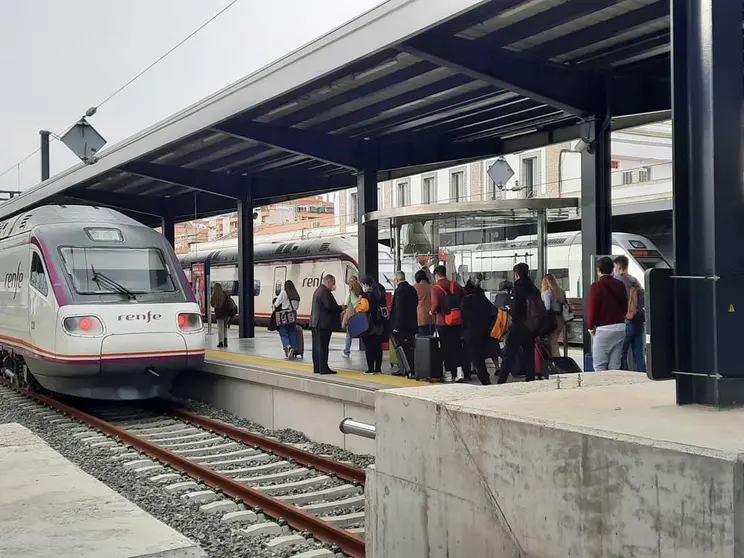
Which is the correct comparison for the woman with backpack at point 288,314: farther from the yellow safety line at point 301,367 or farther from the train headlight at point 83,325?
the train headlight at point 83,325

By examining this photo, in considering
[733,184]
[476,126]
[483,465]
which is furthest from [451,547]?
[476,126]

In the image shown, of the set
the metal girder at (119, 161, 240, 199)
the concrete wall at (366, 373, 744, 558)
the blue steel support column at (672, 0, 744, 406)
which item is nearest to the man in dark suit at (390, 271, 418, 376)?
the concrete wall at (366, 373, 744, 558)

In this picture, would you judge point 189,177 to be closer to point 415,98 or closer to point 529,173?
point 415,98

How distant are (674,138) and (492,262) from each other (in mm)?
6961

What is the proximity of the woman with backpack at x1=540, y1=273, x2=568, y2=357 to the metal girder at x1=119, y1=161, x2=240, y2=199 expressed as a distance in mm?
9399

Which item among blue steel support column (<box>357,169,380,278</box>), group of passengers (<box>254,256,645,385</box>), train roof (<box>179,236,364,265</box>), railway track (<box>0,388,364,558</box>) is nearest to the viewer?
railway track (<box>0,388,364,558</box>)

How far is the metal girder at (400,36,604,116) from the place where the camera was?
9172 mm

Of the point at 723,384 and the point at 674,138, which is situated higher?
the point at 674,138

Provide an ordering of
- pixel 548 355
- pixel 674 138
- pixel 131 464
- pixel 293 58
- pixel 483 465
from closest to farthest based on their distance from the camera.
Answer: pixel 483 465, pixel 674 138, pixel 131 464, pixel 548 355, pixel 293 58

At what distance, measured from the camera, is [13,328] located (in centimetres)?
1252

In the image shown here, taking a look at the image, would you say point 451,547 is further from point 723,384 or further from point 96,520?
point 96,520

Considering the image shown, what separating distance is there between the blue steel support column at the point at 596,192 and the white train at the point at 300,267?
9.46 m

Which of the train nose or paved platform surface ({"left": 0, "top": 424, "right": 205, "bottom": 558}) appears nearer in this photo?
paved platform surface ({"left": 0, "top": 424, "right": 205, "bottom": 558})

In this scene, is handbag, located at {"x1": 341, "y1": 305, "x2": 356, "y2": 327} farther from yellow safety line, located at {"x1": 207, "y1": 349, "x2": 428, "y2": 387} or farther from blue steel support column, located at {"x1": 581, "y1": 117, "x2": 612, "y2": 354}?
blue steel support column, located at {"x1": 581, "y1": 117, "x2": 612, "y2": 354}
